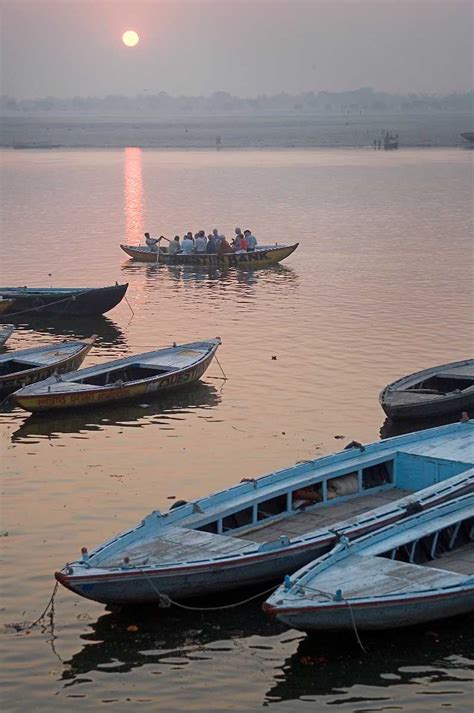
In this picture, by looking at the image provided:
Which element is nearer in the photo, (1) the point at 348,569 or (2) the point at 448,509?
(1) the point at 348,569

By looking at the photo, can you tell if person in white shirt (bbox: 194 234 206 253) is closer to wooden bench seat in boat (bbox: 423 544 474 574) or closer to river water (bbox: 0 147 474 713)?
river water (bbox: 0 147 474 713)

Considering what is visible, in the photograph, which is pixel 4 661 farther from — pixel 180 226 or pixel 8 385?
pixel 180 226

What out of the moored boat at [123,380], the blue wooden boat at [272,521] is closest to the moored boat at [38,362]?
the moored boat at [123,380]

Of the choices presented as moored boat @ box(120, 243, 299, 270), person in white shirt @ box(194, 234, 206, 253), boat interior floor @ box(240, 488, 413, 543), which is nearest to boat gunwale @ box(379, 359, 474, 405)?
boat interior floor @ box(240, 488, 413, 543)

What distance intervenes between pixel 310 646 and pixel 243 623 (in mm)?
1255

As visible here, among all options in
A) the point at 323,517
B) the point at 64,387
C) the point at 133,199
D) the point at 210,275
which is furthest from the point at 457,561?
the point at 133,199

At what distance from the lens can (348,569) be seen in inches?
739

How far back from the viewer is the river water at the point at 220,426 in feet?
58.1

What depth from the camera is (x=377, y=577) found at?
18.5m

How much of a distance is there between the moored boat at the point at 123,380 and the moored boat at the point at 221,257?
18106mm

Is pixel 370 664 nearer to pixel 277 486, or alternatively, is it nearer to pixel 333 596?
pixel 333 596

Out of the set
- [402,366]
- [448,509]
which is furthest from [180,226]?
[448,509]

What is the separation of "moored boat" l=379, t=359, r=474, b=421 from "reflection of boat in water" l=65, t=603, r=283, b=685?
32.5 feet

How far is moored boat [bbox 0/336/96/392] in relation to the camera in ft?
103
